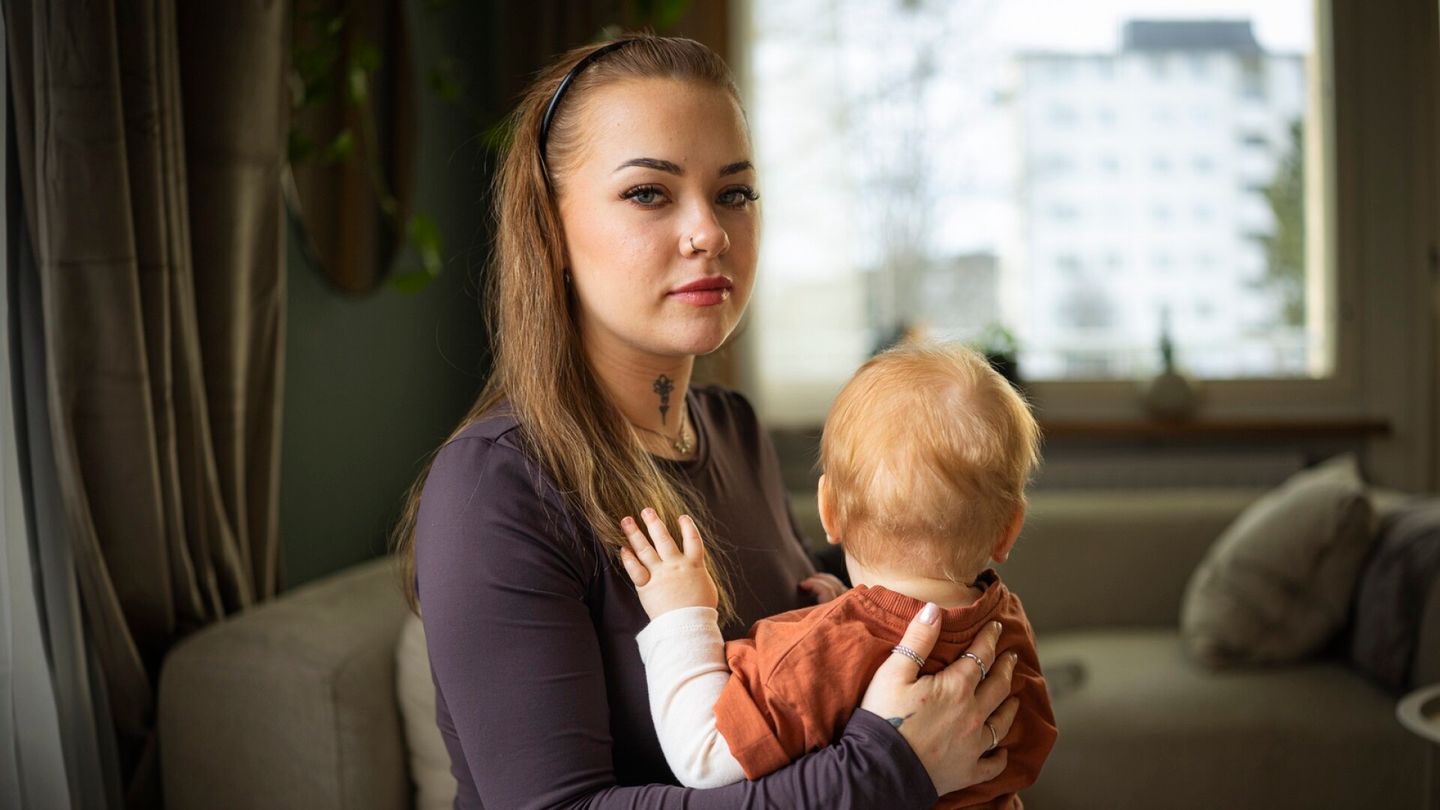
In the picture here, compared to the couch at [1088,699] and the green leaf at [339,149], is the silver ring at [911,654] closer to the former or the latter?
the couch at [1088,699]

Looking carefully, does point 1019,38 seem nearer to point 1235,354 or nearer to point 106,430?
point 1235,354

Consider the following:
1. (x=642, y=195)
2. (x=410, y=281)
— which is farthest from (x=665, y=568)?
(x=410, y=281)

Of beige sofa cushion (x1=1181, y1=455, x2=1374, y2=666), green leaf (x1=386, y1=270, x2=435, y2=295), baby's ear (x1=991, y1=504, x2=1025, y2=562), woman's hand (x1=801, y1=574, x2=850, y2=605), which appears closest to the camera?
baby's ear (x1=991, y1=504, x2=1025, y2=562)

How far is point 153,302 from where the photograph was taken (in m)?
1.42

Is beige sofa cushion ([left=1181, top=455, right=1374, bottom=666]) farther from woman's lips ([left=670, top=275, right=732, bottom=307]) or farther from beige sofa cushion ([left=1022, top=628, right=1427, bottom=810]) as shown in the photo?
woman's lips ([left=670, top=275, right=732, bottom=307])

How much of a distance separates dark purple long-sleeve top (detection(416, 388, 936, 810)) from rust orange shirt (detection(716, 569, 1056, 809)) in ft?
0.09

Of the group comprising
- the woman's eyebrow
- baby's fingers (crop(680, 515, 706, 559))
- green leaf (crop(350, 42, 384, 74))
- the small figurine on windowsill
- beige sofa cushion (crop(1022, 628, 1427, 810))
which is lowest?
beige sofa cushion (crop(1022, 628, 1427, 810))

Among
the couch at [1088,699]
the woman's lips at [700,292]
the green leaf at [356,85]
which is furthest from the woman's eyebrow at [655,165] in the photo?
the green leaf at [356,85]

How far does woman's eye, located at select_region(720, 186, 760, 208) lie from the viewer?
1124 mm

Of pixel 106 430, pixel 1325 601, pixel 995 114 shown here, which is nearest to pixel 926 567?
pixel 106 430

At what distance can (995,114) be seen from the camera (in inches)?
133

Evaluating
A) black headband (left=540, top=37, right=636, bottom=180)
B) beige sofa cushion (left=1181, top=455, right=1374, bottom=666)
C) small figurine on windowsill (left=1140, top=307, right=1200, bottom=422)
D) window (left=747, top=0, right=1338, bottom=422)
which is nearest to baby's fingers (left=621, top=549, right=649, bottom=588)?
black headband (left=540, top=37, right=636, bottom=180)

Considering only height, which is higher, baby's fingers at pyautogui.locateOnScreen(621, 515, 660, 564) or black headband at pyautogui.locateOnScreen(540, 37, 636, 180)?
black headband at pyautogui.locateOnScreen(540, 37, 636, 180)

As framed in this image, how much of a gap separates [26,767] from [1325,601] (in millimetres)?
2308
